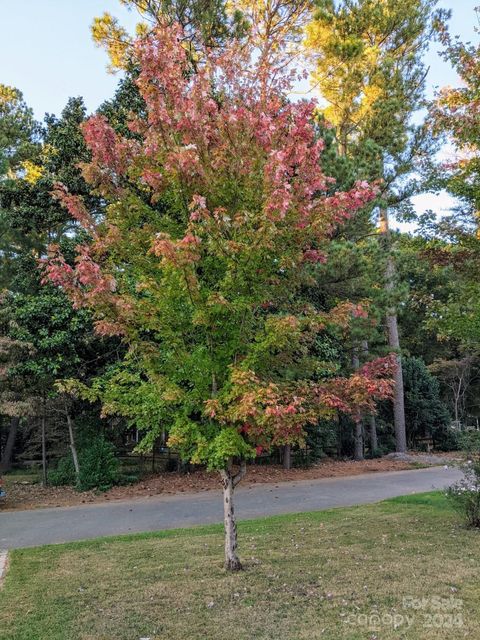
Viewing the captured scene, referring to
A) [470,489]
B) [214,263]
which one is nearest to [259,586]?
[214,263]

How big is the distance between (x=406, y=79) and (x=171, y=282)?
616 inches

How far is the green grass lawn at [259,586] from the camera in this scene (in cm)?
349

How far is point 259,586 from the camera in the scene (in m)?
4.41

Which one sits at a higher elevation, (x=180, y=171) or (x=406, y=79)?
(x=406, y=79)

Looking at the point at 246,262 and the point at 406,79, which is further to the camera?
the point at 406,79

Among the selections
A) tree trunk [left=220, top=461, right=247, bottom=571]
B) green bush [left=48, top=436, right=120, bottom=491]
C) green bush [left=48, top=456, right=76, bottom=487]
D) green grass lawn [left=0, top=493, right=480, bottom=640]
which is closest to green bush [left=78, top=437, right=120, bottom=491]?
green bush [left=48, top=436, right=120, bottom=491]

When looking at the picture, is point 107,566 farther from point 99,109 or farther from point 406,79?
point 406,79

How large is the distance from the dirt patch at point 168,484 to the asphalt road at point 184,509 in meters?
0.81

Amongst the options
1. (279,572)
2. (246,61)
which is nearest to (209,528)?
(279,572)

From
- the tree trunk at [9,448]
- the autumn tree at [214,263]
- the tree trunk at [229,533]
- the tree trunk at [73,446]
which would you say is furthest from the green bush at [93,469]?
the autumn tree at [214,263]

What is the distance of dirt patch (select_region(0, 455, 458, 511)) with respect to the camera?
11.1 m

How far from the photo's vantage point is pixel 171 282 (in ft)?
15.0

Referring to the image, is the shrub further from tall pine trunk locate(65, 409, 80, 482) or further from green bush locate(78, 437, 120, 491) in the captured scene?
tall pine trunk locate(65, 409, 80, 482)

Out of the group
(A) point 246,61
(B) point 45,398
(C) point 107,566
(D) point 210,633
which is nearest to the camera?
(D) point 210,633
